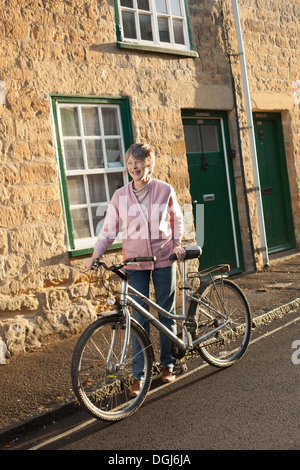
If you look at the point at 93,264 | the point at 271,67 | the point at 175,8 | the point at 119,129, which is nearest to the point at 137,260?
the point at 93,264

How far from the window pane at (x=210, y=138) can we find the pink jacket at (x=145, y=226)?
4.71m

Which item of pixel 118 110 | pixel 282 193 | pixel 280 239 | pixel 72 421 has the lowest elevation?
pixel 72 421

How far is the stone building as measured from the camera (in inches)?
250

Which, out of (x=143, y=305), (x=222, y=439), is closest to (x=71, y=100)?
(x=143, y=305)

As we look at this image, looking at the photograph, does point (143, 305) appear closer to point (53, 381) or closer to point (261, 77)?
point (53, 381)

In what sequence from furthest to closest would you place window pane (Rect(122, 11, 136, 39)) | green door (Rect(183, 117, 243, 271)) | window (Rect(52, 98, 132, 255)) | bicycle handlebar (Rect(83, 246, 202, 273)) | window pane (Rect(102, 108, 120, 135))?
green door (Rect(183, 117, 243, 271)) < window pane (Rect(122, 11, 136, 39)) < window pane (Rect(102, 108, 120, 135)) < window (Rect(52, 98, 132, 255)) < bicycle handlebar (Rect(83, 246, 202, 273))

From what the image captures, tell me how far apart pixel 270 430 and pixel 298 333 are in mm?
2484

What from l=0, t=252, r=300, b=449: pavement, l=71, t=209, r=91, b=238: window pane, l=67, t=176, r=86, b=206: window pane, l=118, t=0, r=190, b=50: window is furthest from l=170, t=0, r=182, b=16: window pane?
l=0, t=252, r=300, b=449: pavement

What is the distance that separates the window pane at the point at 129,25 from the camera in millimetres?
7805

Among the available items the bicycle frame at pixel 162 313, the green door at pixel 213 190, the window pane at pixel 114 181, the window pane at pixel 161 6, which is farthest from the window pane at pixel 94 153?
the bicycle frame at pixel 162 313

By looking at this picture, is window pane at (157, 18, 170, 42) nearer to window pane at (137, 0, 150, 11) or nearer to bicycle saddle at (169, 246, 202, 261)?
window pane at (137, 0, 150, 11)

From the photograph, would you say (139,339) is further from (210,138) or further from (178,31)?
(178,31)

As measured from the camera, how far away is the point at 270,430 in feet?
11.6

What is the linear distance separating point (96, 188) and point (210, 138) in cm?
276
